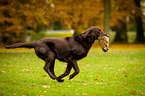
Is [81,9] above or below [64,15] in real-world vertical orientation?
below

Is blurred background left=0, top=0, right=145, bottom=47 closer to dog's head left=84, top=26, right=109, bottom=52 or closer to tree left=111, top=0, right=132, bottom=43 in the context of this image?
tree left=111, top=0, right=132, bottom=43

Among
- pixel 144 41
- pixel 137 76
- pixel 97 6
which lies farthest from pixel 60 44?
pixel 144 41

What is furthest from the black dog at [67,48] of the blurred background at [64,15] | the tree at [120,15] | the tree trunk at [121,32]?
the tree trunk at [121,32]

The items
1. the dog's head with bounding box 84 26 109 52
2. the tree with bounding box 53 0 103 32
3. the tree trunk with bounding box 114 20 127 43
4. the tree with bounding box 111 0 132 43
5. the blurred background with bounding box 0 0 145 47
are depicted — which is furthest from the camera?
the tree trunk with bounding box 114 20 127 43

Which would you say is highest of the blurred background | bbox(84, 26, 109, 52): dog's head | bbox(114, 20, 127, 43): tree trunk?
bbox(84, 26, 109, 52): dog's head

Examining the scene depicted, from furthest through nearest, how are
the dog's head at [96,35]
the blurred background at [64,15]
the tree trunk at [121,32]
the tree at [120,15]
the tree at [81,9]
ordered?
the tree trunk at [121,32]
the tree at [120,15]
the tree at [81,9]
the blurred background at [64,15]
the dog's head at [96,35]

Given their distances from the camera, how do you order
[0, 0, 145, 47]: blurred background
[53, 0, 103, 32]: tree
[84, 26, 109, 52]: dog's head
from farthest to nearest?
[53, 0, 103, 32]: tree < [0, 0, 145, 47]: blurred background < [84, 26, 109, 52]: dog's head

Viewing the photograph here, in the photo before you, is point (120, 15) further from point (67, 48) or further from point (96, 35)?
point (67, 48)

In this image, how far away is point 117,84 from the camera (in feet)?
22.7

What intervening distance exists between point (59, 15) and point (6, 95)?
538 inches

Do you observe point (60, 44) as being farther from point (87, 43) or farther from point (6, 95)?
point (6, 95)

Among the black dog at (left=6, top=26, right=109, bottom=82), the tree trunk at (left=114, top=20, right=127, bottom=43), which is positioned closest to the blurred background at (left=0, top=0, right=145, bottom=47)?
the tree trunk at (left=114, top=20, right=127, bottom=43)

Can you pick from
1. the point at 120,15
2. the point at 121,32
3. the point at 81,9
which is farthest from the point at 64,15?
the point at 121,32

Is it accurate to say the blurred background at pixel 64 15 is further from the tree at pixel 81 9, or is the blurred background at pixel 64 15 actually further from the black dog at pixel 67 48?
the black dog at pixel 67 48
